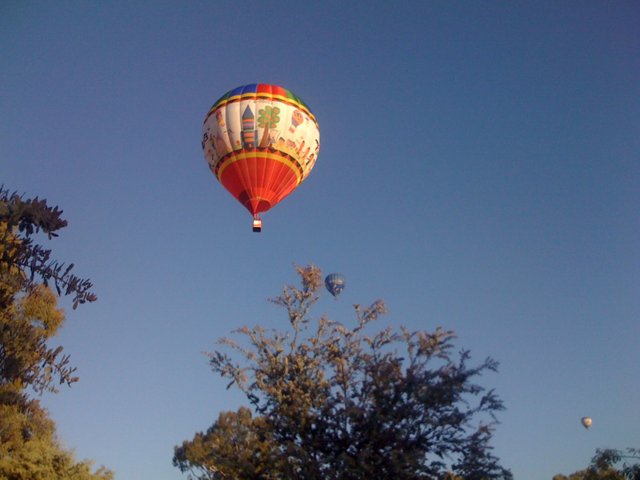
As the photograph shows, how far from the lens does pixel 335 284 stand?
4341 centimetres

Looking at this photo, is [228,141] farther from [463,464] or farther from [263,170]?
[463,464]

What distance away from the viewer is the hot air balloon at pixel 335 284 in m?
43.0

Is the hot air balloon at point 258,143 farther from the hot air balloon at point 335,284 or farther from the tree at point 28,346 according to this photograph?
the hot air balloon at point 335,284

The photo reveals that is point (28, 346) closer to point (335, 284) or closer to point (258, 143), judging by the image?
point (258, 143)

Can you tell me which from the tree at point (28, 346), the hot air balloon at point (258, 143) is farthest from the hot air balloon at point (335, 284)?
the tree at point (28, 346)

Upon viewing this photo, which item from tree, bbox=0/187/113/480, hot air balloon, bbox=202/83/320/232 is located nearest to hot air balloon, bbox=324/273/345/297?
hot air balloon, bbox=202/83/320/232

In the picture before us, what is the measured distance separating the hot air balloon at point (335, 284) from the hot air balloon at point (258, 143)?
1618 centimetres

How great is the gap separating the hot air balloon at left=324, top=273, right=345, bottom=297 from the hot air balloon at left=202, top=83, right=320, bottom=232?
1618 cm

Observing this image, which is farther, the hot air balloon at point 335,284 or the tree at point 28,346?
the hot air balloon at point 335,284

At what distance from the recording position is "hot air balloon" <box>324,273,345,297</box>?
1693 inches

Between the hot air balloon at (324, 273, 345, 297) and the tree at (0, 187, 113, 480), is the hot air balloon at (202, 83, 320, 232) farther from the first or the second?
the hot air balloon at (324, 273, 345, 297)

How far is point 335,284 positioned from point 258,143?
19354 millimetres

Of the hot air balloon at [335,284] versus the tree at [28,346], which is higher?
the hot air balloon at [335,284]

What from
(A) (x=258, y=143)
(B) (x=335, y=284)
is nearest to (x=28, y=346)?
(A) (x=258, y=143)
